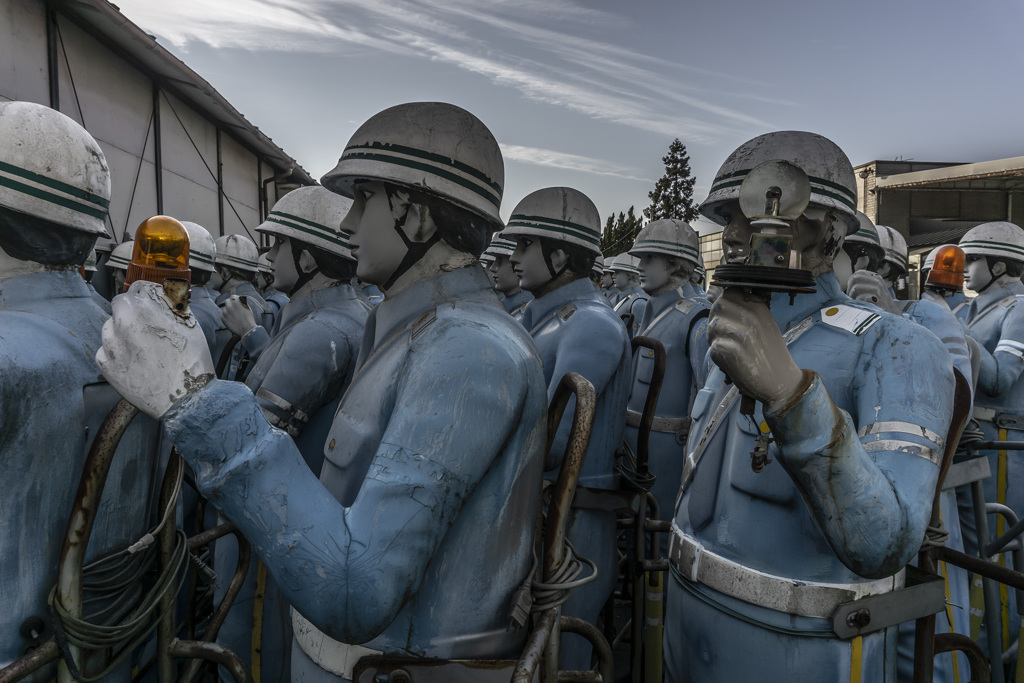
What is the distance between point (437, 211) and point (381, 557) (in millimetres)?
1047

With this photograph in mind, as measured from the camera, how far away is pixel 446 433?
5.07 ft

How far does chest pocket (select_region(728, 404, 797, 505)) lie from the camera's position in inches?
81.4

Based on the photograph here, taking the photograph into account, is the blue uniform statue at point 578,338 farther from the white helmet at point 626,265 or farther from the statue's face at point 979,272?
the white helmet at point 626,265

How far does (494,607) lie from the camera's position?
5.92 feet

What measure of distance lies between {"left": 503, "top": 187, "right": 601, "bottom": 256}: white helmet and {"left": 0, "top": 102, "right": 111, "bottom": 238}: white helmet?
9.19 feet

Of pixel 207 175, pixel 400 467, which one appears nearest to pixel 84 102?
pixel 207 175

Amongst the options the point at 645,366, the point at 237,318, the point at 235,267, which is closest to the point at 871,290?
the point at 645,366

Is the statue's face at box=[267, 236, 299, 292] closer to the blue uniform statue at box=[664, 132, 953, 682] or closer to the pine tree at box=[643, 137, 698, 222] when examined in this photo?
the blue uniform statue at box=[664, 132, 953, 682]

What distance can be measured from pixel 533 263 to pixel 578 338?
94cm

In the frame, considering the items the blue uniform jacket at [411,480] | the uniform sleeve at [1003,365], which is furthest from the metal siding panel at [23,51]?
the uniform sleeve at [1003,365]

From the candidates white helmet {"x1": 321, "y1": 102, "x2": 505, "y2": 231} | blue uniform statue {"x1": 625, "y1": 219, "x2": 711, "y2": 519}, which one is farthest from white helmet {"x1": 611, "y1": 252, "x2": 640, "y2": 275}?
white helmet {"x1": 321, "y1": 102, "x2": 505, "y2": 231}

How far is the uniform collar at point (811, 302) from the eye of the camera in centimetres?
232

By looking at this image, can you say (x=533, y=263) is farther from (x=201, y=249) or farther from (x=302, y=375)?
(x=201, y=249)

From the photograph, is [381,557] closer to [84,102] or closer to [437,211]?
[437,211]
